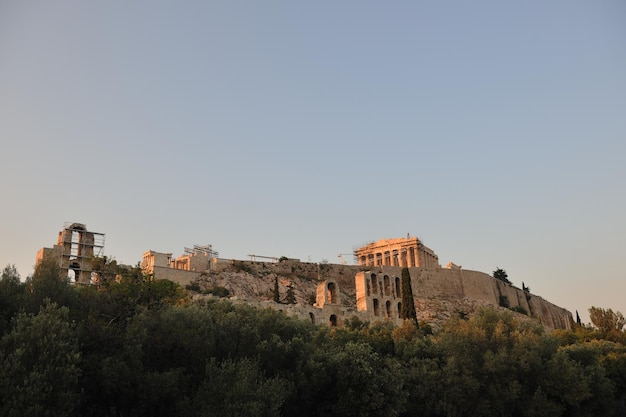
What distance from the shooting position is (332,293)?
65250mm

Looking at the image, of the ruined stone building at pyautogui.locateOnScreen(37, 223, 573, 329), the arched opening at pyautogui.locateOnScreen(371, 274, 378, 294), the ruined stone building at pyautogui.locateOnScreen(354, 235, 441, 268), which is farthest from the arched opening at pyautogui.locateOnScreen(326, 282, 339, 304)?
the ruined stone building at pyautogui.locateOnScreen(354, 235, 441, 268)

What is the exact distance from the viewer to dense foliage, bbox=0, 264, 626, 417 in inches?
747

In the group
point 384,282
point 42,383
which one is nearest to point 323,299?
point 384,282

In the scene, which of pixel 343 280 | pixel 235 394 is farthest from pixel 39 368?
pixel 343 280

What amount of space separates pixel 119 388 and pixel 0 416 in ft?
14.9

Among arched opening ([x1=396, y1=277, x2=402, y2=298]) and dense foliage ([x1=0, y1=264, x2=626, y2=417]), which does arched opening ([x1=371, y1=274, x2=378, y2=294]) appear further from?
dense foliage ([x1=0, y1=264, x2=626, y2=417])

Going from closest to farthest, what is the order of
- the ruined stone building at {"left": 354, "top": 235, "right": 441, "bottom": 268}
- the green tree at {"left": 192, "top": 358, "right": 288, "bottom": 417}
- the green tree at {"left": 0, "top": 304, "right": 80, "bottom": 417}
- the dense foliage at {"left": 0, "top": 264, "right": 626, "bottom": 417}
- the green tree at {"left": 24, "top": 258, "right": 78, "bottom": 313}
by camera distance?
the green tree at {"left": 0, "top": 304, "right": 80, "bottom": 417}, the dense foliage at {"left": 0, "top": 264, "right": 626, "bottom": 417}, the green tree at {"left": 192, "top": 358, "right": 288, "bottom": 417}, the green tree at {"left": 24, "top": 258, "right": 78, "bottom": 313}, the ruined stone building at {"left": 354, "top": 235, "right": 441, "bottom": 268}

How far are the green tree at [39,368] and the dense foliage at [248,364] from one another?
0.04m

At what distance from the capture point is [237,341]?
2581 cm

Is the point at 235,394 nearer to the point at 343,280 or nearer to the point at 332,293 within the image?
the point at 332,293

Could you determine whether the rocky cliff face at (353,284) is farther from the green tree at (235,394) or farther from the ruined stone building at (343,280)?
the green tree at (235,394)

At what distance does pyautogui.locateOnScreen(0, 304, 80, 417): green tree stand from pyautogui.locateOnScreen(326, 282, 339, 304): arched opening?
148ft

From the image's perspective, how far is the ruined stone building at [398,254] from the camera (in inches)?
3386

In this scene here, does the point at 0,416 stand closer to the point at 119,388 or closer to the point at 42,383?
the point at 42,383
